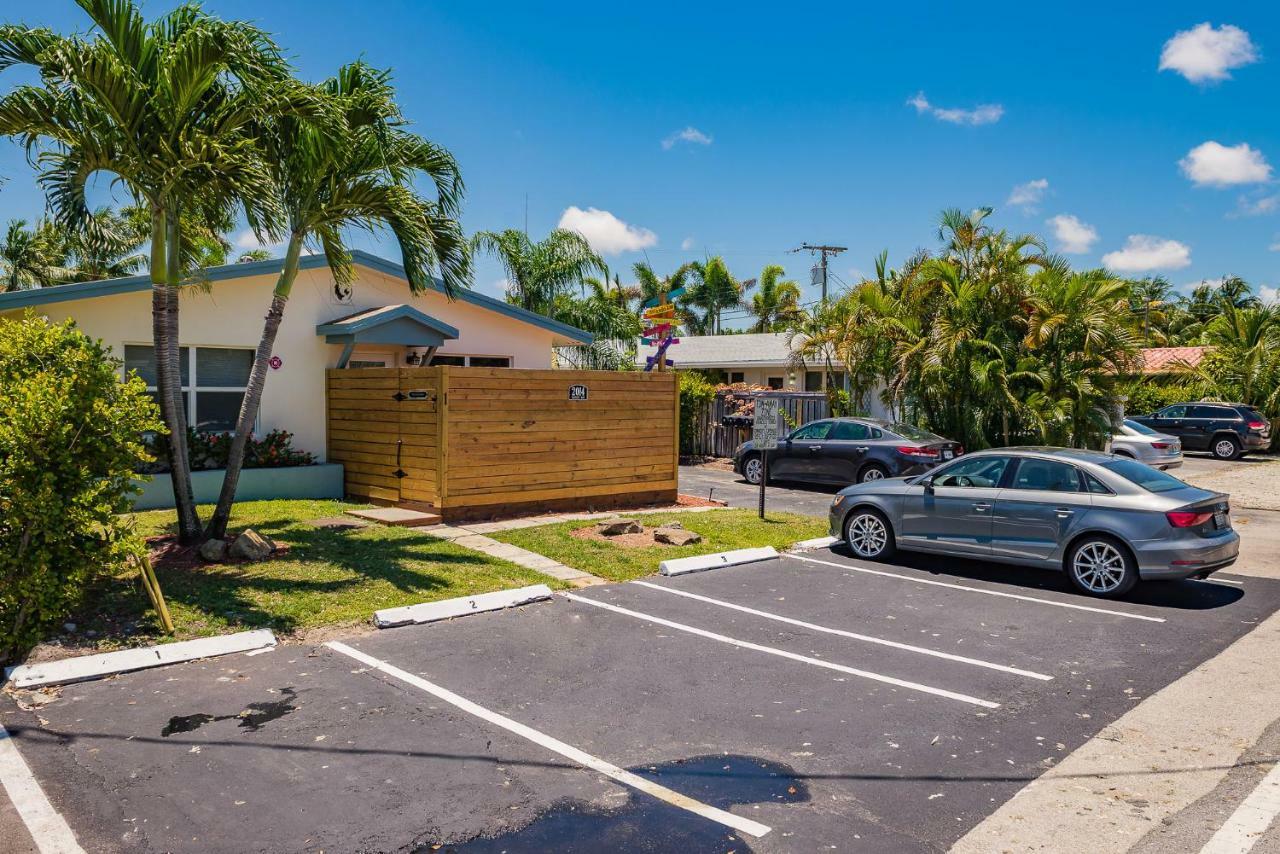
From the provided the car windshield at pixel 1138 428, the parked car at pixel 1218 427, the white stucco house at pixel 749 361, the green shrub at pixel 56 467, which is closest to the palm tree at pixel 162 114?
the green shrub at pixel 56 467

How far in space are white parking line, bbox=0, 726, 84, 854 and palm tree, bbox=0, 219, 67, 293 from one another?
972 inches

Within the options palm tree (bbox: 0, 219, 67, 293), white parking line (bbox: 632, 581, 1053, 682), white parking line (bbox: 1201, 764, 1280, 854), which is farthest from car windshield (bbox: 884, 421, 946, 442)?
palm tree (bbox: 0, 219, 67, 293)

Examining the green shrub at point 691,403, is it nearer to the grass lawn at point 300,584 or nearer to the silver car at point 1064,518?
the silver car at point 1064,518

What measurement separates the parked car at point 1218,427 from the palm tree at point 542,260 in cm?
1779

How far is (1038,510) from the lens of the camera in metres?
9.39

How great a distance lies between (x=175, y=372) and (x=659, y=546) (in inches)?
227

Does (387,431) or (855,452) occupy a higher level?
(387,431)

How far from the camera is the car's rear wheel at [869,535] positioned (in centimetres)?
1079

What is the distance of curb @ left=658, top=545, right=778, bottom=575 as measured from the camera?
10.1m

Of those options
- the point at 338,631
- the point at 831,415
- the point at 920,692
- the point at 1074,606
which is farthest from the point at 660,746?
the point at 831,415

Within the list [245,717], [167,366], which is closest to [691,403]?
[167,366]

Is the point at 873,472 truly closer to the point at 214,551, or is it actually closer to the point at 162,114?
the point at 214,551

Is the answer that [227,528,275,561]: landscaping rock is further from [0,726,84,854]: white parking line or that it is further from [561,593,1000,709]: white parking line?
[0,726,84,854]: white parking line

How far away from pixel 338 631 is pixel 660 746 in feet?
11.2
